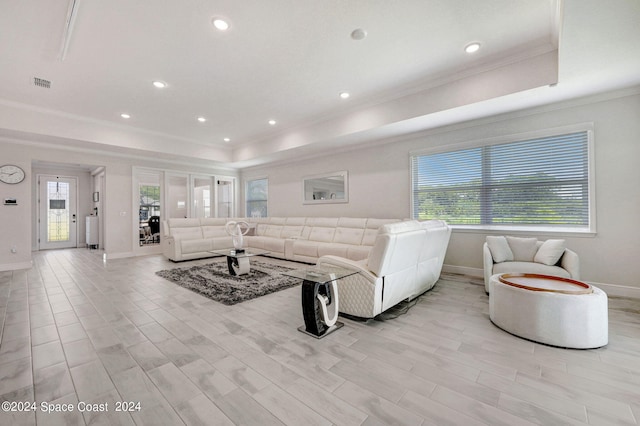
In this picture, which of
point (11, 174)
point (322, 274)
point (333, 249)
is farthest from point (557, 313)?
point (11, 174)

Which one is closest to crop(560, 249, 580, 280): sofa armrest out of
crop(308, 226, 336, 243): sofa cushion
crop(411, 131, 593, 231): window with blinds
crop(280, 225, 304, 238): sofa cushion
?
crop(411, 131, 593, 231): window with blinds

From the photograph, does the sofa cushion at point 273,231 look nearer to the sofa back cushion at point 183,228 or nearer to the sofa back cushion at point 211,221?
the sofa back cushion at point 211,221

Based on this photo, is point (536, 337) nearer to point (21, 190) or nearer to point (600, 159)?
point (600, 159)

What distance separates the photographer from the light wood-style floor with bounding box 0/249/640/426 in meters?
1.44

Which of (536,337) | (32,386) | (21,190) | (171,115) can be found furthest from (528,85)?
(21,190)

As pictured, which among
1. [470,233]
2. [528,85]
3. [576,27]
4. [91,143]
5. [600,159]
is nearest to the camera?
[576,27]

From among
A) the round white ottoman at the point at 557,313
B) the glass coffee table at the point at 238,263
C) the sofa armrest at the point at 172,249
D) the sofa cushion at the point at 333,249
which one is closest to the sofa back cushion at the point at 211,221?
the sofa armrest at the point at 172,249

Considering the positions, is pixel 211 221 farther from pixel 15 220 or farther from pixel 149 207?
pixel 15 220

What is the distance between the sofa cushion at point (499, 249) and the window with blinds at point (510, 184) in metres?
0.65

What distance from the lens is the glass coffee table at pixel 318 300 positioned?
2309 mm

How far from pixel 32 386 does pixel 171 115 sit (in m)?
4.50

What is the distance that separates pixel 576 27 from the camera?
6.51ft

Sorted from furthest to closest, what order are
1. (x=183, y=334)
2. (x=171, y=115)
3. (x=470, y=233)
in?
(x=171, y=115) → (x=470, y=233) → (x=183, y=334)

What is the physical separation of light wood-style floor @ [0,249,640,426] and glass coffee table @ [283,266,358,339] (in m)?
0.11
